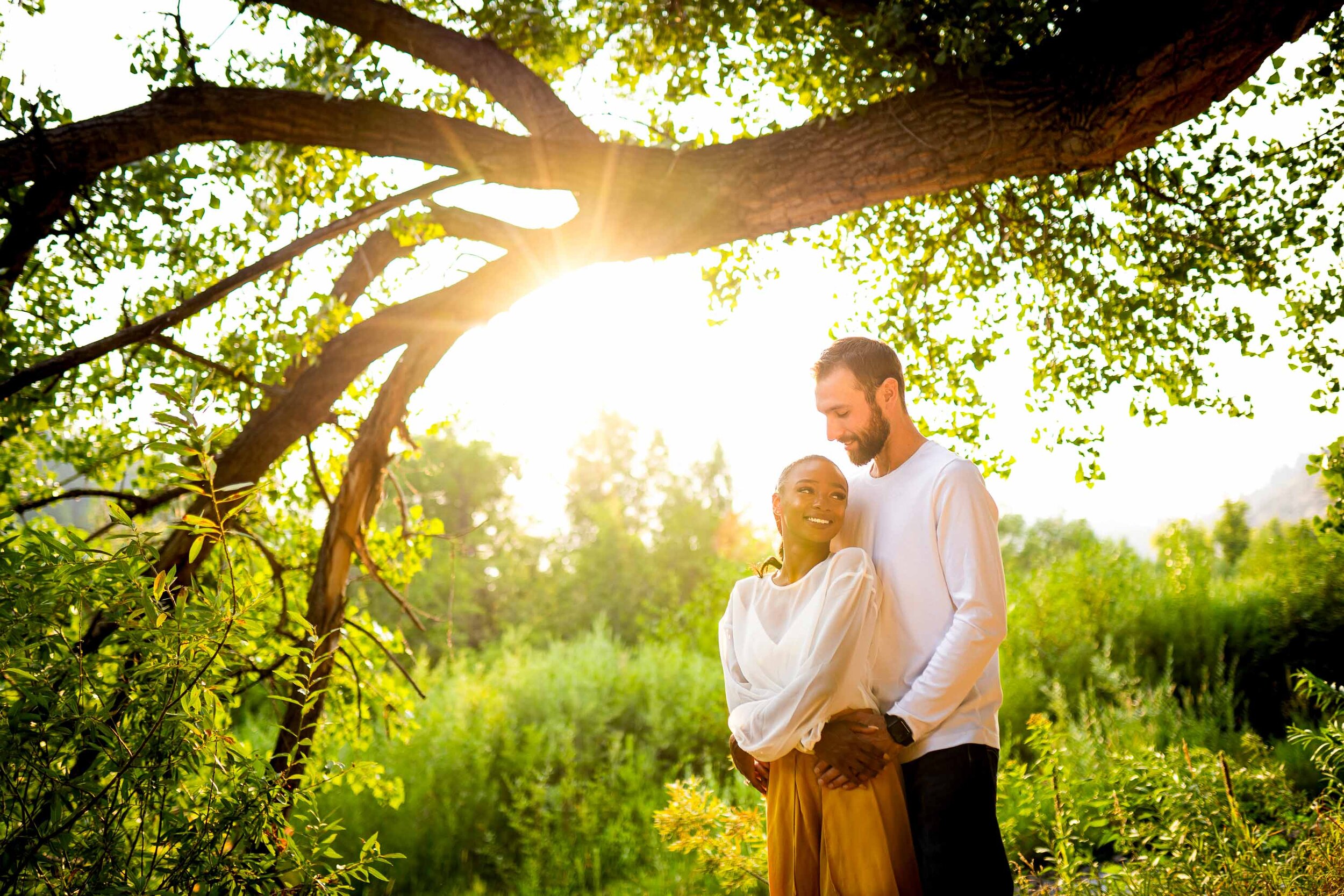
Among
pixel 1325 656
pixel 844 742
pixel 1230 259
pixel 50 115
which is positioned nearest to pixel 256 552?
pixel 50 115

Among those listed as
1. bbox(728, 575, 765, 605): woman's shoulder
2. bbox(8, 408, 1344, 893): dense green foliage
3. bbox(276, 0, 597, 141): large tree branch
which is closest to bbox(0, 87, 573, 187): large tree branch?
bbox(276, 0, 597, 141): large tree branch

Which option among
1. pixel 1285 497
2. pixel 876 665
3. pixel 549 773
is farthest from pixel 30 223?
pixel 1285 497

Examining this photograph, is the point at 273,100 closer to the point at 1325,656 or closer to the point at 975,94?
the point at 975,94

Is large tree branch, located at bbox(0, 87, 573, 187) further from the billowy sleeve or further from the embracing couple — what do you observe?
the billowy sleeve

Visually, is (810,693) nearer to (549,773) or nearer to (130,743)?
(130,743)

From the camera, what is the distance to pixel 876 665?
2.73m

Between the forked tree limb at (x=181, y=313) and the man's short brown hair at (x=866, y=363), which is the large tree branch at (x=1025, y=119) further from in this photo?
the forked tree limb at (x=181, y=313)

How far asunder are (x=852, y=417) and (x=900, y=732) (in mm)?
948

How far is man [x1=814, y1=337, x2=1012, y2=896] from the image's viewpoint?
8.18ft

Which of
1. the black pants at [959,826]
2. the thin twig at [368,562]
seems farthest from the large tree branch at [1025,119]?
the black pants at [959,826]

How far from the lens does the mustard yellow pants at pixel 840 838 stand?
2490mm

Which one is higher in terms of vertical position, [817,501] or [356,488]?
[356,488]

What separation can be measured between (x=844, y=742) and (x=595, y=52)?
13.7 ft

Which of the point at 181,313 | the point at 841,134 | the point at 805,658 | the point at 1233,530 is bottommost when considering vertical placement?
the point at 805,658
